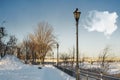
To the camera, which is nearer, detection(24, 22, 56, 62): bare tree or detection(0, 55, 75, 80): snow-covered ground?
detection(0, 55, 75, 80): snow-covered ground

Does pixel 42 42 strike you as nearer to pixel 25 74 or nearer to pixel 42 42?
pixel 42 42

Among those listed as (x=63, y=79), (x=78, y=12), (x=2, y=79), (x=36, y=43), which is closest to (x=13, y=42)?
(x=36, y=43)

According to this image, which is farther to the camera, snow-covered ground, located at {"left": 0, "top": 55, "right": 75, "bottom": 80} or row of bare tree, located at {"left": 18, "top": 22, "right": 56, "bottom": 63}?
row of bare tree, located at {"left": 18, "top": 22, "right": 56, "bottom": 63}

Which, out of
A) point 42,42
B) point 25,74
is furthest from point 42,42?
point 25,74

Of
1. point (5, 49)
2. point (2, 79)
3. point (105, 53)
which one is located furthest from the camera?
point (5, 49)

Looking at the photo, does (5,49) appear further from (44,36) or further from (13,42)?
(44,36)

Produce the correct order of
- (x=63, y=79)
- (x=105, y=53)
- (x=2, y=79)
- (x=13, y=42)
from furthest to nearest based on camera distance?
1. (x=13, y=42)
2. (x=105, y=53)
3. (x=63, y=79)
4. (x=2, y=79)

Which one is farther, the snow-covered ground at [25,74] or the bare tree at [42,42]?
the bare tree at [42,42]

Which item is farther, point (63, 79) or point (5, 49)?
point (5, 49)

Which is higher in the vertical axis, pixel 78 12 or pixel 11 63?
pixel 78 12

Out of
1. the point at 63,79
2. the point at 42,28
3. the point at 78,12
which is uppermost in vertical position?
the point at 42,28

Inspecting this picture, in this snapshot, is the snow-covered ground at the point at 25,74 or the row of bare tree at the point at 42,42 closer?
the snow-covered ground at the point at 25,74

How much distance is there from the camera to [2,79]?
2530 centimetres

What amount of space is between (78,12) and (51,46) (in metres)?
70.6
